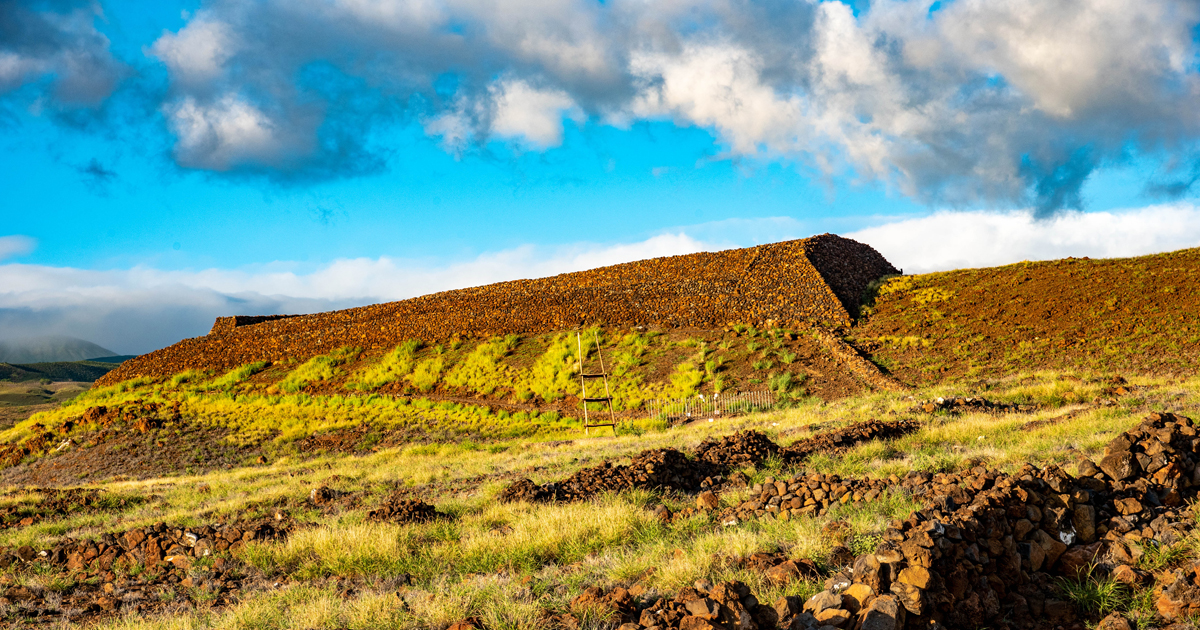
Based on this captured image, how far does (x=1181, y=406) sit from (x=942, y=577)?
11.2 metres

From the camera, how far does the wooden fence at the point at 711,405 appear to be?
21.6 m

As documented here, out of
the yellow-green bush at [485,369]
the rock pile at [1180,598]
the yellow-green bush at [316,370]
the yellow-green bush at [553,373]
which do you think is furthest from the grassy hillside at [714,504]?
the yellow-green bush at [316,370]

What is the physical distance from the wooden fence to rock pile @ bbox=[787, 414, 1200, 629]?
1433 cm

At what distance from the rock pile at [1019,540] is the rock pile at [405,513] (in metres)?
6.06

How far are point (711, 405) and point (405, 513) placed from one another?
14.9m

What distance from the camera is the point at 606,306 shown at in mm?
33500

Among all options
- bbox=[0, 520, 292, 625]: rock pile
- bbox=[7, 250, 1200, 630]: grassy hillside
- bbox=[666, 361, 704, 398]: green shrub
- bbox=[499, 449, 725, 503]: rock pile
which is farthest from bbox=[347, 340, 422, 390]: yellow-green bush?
bbox=[499, 449, 725, 503]: rock pile

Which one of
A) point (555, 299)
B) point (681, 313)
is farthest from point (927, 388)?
point (555, 299)

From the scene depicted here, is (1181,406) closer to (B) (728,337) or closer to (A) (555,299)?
(B) (728,337)

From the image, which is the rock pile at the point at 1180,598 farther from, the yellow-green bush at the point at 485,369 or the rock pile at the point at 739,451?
the yellow-green bush at the point at 485,369

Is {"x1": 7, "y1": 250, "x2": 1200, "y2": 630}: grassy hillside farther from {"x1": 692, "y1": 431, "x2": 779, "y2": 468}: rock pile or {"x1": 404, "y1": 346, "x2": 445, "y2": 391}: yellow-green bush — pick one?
{"x1": 404, "y1": 346, "x2": 445, "y2": 391}: yellow-green bush

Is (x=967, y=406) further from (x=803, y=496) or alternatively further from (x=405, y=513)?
(x=405, y=513)

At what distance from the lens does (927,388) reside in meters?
20.0

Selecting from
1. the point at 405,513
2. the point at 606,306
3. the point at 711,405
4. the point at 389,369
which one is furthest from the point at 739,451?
the point at 389,369
